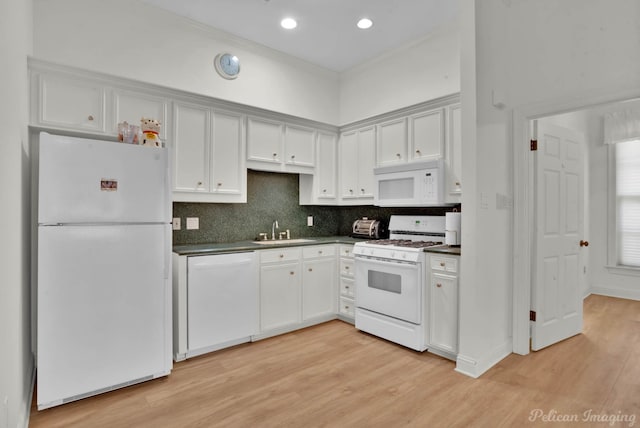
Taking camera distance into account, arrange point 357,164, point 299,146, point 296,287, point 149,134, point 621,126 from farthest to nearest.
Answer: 1. point 621,126
2. point 357,164
3. point 299,146
4. point 296,287
5. point 149,134

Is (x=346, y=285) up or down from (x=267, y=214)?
down

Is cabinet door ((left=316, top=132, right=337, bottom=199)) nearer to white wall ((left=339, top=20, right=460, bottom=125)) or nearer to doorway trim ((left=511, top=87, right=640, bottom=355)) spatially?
white wall ((left=339, top=20, right=460, bottom=125))

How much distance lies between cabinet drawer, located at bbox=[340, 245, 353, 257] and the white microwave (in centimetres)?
58

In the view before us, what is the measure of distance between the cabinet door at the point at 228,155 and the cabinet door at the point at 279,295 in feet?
2.89

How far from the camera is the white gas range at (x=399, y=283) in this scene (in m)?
2.93

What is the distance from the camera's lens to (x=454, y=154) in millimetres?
3162

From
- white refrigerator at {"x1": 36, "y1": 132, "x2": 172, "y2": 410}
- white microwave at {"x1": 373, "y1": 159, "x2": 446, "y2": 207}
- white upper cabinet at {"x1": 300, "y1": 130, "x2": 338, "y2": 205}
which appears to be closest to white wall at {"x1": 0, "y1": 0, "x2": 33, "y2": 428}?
white refrigerator at {"x1": 36, "y1": 132, "x2": 172, "y2": 410}

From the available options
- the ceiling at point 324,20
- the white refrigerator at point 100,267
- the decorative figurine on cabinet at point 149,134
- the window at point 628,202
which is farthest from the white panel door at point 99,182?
the window at point 628,202

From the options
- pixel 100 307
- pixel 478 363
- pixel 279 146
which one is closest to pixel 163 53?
pixel 279 146

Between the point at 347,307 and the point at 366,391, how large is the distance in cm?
142

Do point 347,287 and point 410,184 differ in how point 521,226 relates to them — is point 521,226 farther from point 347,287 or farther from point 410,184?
point 347,287

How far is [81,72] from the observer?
2607 mm

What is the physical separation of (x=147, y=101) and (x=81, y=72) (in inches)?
19.0

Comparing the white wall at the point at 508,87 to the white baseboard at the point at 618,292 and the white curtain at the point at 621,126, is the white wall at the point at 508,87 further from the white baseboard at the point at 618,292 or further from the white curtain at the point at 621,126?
the white baseboard at the point at 618,292
